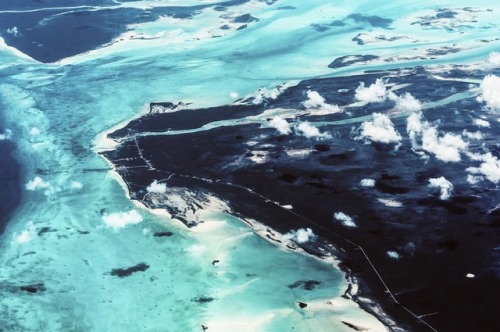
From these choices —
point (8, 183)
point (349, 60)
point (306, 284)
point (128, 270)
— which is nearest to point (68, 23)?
point (349, 60)

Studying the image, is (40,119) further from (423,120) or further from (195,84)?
(423,120)

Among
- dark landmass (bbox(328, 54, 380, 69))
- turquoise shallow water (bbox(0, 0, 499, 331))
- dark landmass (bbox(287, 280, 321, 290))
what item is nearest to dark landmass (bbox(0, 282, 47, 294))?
turquoise shallow water (bbox(0, 0, 499, 331))

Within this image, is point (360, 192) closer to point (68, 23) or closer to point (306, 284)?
point (306, 284)

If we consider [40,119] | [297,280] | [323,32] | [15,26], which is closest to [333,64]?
[323,32]

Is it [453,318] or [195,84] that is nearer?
[453,318]

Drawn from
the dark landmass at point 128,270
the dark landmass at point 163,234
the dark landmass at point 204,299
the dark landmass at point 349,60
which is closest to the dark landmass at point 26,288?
the dark landmass at point 128,270

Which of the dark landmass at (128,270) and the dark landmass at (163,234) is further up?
the dark landmass at (163,234)

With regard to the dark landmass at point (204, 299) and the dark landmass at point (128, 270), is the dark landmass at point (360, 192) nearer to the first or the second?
the dark landmass at point (128, 270)
